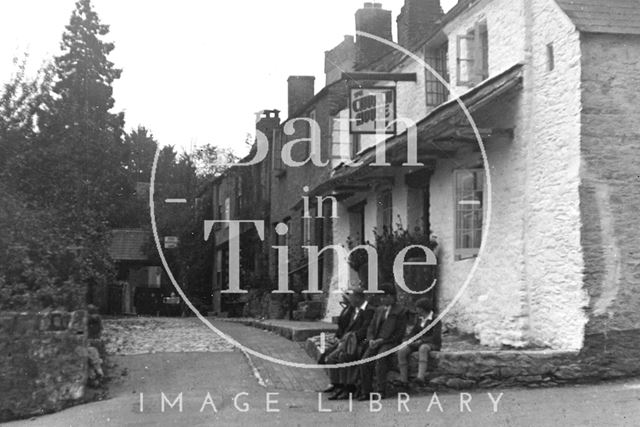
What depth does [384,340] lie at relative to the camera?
1179 centimetres

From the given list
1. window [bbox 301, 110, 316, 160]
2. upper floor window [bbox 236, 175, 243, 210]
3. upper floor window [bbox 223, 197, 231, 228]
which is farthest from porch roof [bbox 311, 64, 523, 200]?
upper floor window [bbox 223, 197, 231, 228]

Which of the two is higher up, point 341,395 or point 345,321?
point 345,321

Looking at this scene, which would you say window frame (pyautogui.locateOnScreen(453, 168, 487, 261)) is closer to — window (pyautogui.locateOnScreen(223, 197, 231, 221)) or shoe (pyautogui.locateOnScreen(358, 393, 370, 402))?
shoe (pyautogui.locateOnScreen(358, 393, 370, 402))

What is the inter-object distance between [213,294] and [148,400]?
29.9 meters

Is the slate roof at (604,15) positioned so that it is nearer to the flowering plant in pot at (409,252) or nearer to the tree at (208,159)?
the flowering plant in pot at (409,252)

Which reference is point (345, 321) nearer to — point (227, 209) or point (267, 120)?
point (267, 120)

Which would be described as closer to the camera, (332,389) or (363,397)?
(363,397)

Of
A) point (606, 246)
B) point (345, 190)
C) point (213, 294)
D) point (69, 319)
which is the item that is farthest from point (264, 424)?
point (213, 294)

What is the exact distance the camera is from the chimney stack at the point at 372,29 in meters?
22.4

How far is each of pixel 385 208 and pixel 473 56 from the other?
4958 millimetres

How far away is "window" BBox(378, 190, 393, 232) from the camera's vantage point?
18859 mm

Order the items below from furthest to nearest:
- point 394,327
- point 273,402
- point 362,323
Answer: point 362,323 → point 394,327 → point 273,402

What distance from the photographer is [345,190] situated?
65.8 ft

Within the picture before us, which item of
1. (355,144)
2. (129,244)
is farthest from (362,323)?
(129,244)
